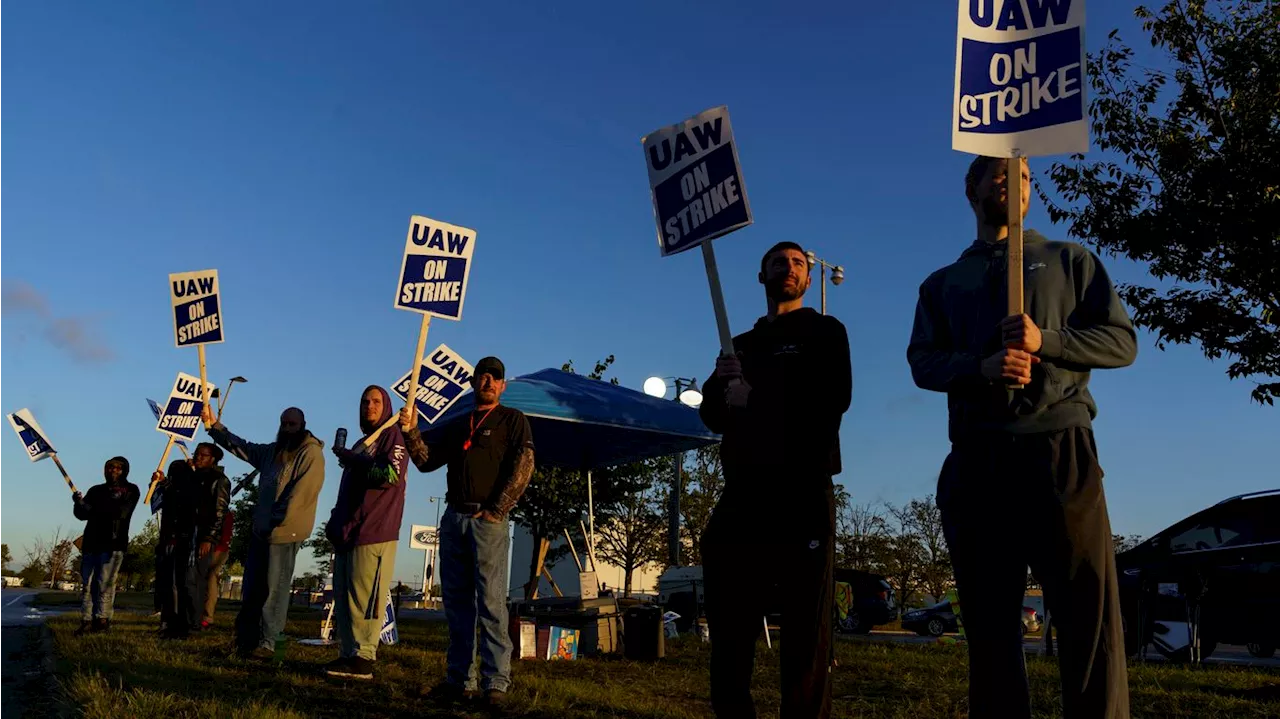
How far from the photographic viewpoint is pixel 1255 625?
9797 millimetres

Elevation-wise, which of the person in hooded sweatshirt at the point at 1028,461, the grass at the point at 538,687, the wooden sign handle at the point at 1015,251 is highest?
the wooden sign handle at the point at 1015,251

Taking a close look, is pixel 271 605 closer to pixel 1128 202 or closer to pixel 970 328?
pixel 970 328

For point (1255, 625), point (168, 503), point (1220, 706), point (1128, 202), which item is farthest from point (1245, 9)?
point (168, 503)

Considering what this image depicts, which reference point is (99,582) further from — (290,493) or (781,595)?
(781,595)

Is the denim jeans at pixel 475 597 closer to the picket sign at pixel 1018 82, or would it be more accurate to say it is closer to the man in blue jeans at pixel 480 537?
the man in blue jeans at pixel 480 537

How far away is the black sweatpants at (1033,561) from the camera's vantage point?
259 centimetres

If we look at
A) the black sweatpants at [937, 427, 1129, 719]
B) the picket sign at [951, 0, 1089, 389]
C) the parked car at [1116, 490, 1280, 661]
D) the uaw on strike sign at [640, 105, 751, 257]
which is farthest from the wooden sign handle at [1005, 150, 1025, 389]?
the parked car at [1116, 490, 1280, 661]

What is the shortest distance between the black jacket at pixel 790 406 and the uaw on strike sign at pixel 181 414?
1100cm

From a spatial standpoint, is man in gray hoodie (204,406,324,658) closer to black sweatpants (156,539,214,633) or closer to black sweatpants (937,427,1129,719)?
black sweatpants (156,539,214,633)

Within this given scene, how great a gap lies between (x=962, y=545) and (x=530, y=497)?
19517 mm

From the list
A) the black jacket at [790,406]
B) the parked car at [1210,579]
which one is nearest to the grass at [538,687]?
the parked car at [1210,579]

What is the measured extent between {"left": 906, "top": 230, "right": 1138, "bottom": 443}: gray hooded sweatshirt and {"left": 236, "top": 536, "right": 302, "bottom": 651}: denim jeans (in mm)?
6172

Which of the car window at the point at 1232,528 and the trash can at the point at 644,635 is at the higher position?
the car window at the point at 1232,528

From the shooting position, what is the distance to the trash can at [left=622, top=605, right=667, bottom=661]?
8891 mm
